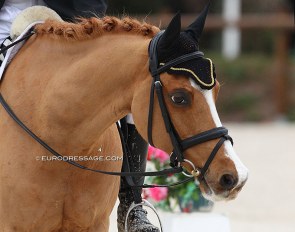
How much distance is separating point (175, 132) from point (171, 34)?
1.47 feet

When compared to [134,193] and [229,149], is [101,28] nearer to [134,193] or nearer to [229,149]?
[229,149]

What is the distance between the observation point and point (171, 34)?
11.8 ft

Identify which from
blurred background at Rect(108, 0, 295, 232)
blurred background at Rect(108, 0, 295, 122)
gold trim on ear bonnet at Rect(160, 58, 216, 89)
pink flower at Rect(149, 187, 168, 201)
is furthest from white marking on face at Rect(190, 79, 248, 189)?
blurred background at Rect(108, 0, 295, 122)

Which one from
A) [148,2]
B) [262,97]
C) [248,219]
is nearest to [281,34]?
[262,97]

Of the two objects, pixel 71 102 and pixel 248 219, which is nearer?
pixel 71 102

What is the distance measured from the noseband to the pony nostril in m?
0.10

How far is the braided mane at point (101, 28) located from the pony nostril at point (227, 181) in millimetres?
841

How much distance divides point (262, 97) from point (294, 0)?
22.5 feet

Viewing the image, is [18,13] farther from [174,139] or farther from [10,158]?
[174,139]

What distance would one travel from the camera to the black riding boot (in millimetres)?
4637

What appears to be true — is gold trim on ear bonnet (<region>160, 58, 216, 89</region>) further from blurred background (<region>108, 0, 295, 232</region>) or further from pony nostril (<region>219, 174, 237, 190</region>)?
blurred background (<region>108, 0, 295, 232</region>)

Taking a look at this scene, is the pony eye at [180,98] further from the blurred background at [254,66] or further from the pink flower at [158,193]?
the blurred background at [254,66]

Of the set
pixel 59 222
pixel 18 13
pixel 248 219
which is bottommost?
pixel 59 222

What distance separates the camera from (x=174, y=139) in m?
3.56
